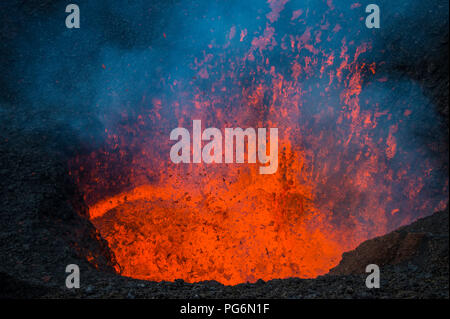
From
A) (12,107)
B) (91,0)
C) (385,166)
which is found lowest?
(385,166)

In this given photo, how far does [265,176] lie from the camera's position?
8188 millimetres

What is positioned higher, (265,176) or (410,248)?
(265,176)

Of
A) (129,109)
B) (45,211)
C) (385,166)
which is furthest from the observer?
(129,109)

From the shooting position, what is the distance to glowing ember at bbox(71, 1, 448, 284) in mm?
6613

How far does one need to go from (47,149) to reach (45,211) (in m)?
1.59

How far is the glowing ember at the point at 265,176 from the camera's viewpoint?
21.7 ft

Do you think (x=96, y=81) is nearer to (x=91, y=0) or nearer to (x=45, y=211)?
(x=91, y=0)

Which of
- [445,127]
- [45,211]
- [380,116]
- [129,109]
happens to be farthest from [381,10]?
[45,211]

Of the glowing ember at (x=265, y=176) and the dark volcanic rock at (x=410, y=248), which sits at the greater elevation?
the glowing ember at (x=265, y=176)

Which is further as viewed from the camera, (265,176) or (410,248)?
(265,176)

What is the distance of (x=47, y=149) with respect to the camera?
6.46 m

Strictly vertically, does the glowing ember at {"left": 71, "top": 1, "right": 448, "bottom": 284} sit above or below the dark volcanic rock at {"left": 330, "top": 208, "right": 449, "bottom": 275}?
above

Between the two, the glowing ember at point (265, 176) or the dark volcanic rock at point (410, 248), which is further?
the glowing ember at point (265, 176)

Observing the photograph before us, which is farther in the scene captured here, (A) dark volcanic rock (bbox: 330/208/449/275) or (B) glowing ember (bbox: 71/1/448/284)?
(B) glowing ember (bbox: 71/1/448/284)
